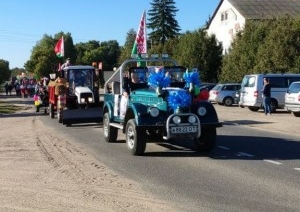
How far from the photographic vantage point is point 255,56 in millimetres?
42781

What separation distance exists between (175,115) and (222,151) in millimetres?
1973

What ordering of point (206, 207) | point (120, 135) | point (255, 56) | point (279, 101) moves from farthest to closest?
point (255, 56), point (279, 101), point (120, 135), point (206, 207)

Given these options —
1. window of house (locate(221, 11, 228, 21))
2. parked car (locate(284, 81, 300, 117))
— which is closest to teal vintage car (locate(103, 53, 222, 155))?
parked car (locate(284, 81, 300, 117))

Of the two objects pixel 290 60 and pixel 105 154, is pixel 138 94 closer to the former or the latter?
pixel 105 154

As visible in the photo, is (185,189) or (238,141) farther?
(238,141)

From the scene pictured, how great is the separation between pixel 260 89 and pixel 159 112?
1641 centimetres

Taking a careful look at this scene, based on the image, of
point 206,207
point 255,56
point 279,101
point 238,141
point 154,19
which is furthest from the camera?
point 154,19

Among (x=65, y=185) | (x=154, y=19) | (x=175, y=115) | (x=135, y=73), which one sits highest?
(x=154, y=19)

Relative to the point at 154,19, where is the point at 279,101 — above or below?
below

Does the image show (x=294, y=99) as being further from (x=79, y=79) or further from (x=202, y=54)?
(x=202, y=54)

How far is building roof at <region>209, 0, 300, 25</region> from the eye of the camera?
6031 cm

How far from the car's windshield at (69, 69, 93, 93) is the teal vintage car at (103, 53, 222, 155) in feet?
36.3

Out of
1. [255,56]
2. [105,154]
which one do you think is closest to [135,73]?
[105,154]

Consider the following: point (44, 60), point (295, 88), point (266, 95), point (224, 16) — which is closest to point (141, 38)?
point (266, 95)
